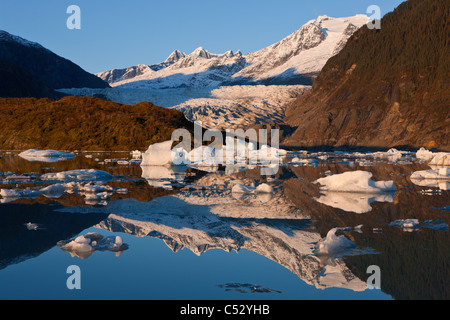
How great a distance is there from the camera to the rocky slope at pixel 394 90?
225 ft

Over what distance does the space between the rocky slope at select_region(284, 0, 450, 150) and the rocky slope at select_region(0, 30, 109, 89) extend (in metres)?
109

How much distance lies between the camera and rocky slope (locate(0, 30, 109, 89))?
521 feet

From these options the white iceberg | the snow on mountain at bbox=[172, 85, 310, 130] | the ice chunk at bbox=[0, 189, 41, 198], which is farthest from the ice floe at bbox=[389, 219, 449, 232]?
the snow on mountain at bbox=[172, 85, 310, 130]

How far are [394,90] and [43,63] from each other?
140251mm

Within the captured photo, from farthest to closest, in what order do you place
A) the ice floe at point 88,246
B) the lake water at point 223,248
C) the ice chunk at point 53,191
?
the ice chunk at point 53,191, the ice floe at point 88,246, the lake water at point 223,248

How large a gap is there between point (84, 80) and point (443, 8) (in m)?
148

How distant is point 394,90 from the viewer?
75750 millimetres

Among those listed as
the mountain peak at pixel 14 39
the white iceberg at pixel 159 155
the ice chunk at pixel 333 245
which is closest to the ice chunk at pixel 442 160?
the white iceberg at pixel 159 155

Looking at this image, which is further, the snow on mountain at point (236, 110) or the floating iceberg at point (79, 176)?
the snow on mountain at point (236, 110)

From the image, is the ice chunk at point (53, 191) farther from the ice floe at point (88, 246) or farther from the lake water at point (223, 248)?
the ice floe at point (88, 246)

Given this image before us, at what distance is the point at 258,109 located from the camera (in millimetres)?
124875

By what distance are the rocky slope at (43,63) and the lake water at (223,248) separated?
514 ft

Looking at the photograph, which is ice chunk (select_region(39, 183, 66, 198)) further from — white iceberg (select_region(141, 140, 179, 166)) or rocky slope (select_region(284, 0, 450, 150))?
rocky slope (select_region(284, 0, 450, 150))

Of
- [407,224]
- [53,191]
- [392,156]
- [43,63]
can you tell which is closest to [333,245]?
Result: [407,224]
